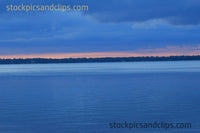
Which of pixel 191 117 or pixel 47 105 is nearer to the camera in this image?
pixel 191 117

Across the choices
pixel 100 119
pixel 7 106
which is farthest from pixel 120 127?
pixel 7 106

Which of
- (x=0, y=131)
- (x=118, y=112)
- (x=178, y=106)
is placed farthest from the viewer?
(x=178, y=106)

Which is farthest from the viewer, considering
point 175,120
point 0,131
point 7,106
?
point 7,106

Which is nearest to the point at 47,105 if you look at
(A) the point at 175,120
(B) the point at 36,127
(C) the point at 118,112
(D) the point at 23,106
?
(D) the point at 23,106

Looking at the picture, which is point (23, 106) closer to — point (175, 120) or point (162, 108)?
point (162, 108)

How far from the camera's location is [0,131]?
12.9 m

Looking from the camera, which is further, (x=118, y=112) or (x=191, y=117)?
(x=118, y=112)

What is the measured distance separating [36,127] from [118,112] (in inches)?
189

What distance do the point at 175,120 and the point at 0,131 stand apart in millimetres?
7100

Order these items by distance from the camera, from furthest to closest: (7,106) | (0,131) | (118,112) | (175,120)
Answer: (7,106), (118,112), (175,120), (0,131)

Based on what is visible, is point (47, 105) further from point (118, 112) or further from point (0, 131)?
point (0, 131)

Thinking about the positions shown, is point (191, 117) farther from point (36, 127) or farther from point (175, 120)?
point (36, 127)

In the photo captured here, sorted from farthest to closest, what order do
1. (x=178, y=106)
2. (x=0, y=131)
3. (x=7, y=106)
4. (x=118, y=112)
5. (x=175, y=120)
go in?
(x=7, y=106) → (x=178, y=106) → (x=118, y=112) → (x=175, y=120) → (x=0, y=131)

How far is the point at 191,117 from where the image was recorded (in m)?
15.0
